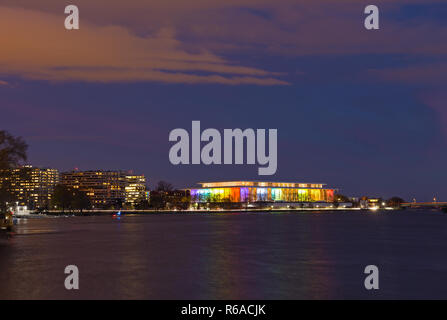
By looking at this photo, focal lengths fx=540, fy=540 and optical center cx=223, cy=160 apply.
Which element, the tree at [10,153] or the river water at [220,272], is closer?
the river water at [220,272]

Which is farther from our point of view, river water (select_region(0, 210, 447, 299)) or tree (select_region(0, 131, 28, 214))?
tree (select_region(0, 131, 28, 214))

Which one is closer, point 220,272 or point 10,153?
point 220,272

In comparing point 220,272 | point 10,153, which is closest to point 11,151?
point 10,153

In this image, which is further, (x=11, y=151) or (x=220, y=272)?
(x=11, y=151)

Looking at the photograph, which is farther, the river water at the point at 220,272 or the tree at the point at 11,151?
the tree at the point at 11,151

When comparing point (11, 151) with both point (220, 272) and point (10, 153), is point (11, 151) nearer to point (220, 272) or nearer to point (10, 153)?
point (10, 153)

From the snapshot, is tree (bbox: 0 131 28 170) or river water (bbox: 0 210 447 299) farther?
tree (bbox: 0 131 28 170)

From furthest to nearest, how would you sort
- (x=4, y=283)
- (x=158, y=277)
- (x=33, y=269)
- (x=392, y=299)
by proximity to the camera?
(x=33, y=269) → (x=158, y=277) → (x=4, y=283) → (x=392, y=299)
